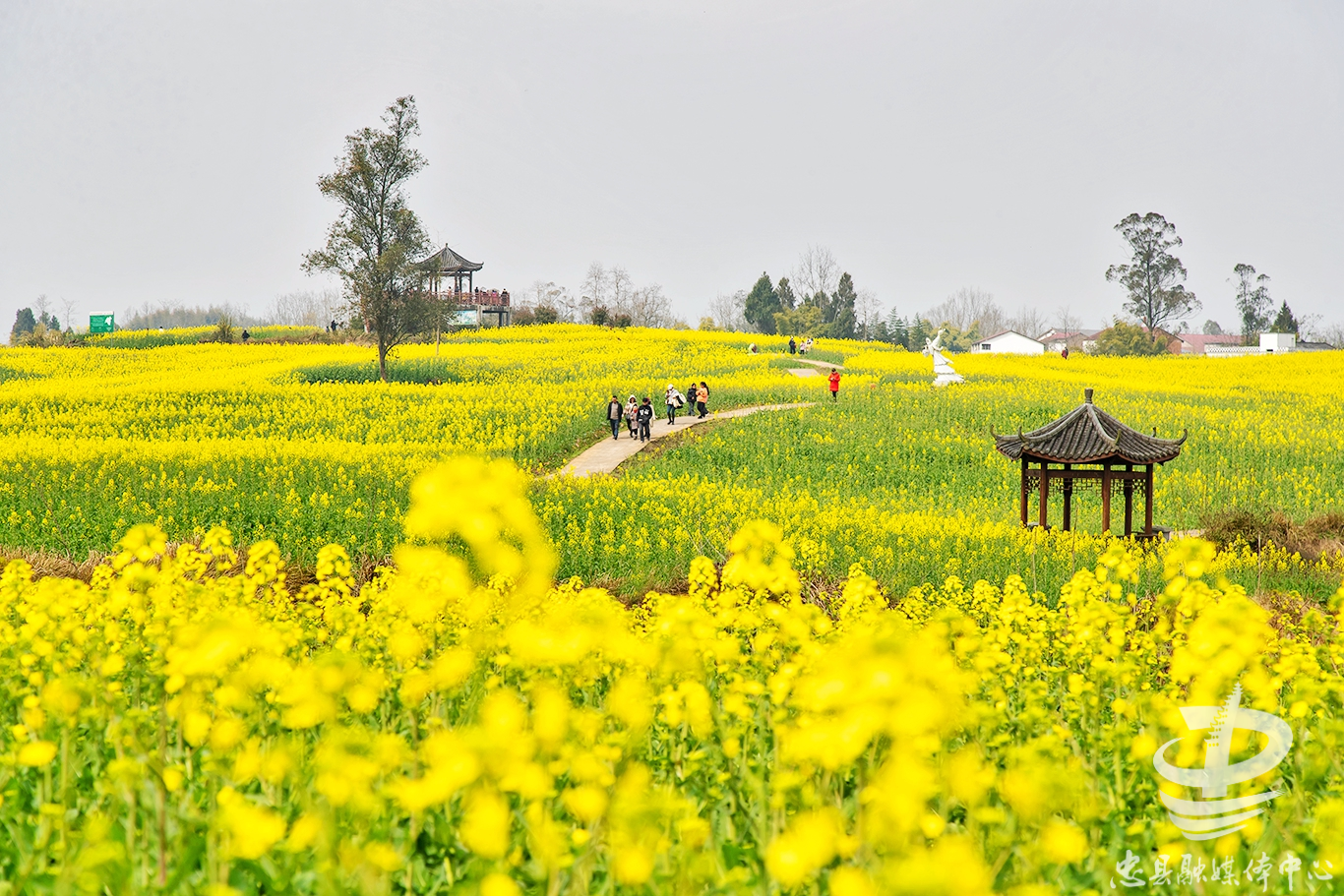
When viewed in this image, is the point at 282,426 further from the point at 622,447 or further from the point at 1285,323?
the point at 1285,323

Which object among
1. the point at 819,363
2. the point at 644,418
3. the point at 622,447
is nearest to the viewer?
the point at 622,447

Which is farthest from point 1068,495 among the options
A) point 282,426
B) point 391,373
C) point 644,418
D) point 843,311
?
point 843,311

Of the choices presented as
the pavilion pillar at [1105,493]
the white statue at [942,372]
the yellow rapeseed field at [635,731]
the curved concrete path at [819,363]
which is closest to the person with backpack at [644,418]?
the pavilion pillar at [1105,493]

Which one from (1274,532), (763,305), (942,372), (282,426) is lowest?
(1274,532)

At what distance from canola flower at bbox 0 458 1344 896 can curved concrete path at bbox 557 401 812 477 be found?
15075 millimetres

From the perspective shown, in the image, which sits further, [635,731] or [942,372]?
[942,372]

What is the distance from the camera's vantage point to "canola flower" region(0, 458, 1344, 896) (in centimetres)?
259

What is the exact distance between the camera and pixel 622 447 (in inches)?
1034

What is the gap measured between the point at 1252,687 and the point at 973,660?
142cm

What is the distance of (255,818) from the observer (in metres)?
2.44

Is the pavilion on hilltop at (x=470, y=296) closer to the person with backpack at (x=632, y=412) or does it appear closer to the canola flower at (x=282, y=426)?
the canola flower at (x=282, y=426)

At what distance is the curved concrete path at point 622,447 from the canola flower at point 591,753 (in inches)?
593

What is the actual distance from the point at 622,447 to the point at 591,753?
75.3ft

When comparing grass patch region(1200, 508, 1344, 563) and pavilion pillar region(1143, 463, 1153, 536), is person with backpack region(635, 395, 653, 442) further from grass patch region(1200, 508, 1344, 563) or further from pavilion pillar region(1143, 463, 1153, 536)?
grass patch region(1200, 508, 1344, 563)
